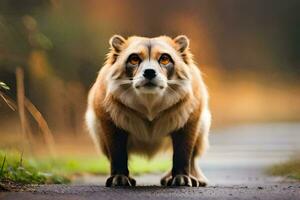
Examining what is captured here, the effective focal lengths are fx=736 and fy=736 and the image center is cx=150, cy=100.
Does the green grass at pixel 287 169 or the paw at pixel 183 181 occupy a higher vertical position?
the green grass at pixel 287 169

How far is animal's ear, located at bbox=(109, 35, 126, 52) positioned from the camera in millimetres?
6473

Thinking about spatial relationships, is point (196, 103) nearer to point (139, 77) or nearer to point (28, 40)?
point (139, 77)

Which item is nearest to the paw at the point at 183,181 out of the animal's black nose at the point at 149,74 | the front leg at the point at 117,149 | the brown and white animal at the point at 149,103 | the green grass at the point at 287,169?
the brown and white animal at the point at 149,103

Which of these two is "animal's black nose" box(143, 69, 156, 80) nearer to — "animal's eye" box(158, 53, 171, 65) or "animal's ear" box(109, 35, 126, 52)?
"animal's eye" box(158, 53, 171, 65)

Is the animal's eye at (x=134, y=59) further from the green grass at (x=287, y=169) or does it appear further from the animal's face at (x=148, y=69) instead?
the green grass at (x=287, y=169)

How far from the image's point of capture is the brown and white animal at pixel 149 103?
6.09 meters

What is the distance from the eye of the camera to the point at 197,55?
12.2 metres

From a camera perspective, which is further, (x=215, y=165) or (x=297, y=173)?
(x=215, y=165)

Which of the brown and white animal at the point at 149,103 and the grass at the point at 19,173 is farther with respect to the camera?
the grass at the point at 19,173

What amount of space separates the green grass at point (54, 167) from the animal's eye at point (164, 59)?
1222mm

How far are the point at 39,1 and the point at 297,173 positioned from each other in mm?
4533

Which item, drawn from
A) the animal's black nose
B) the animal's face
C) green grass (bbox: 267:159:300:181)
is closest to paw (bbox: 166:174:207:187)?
the animal's face

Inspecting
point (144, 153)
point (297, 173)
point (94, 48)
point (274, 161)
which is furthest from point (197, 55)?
point (144, 153)

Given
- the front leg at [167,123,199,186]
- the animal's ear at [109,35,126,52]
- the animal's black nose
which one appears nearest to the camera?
the animal's black nose
